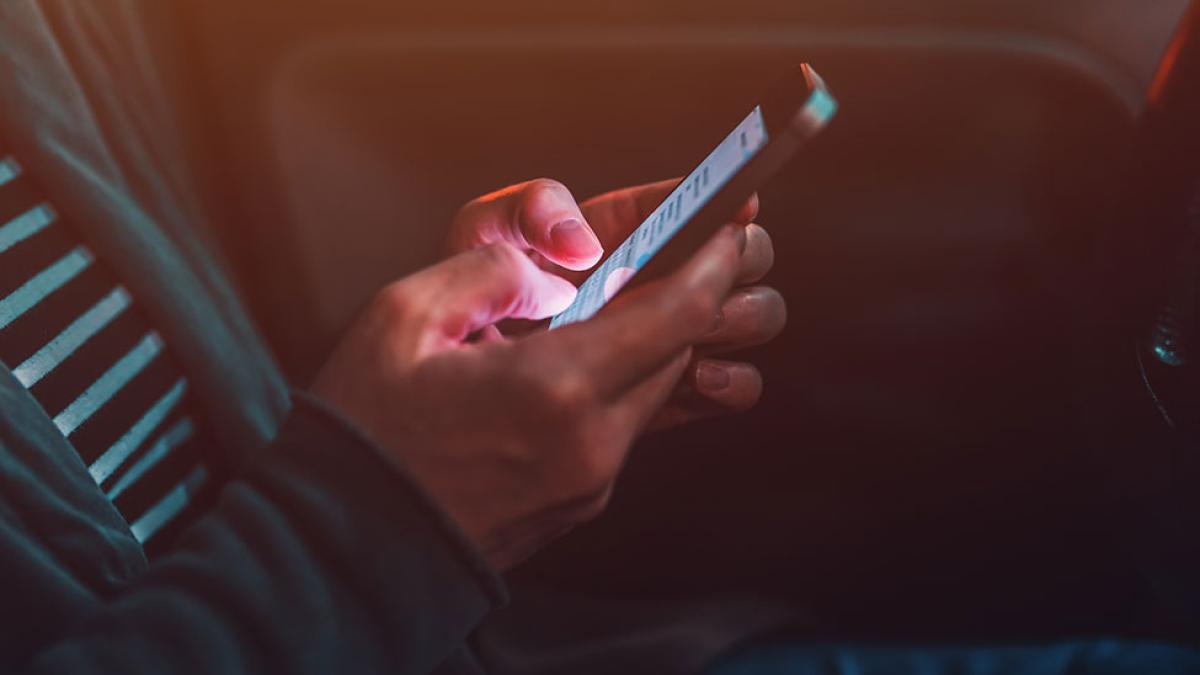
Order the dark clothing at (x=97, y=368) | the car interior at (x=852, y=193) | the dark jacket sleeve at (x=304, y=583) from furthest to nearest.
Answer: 1. the car interior at (x=852, y=193)
2. the dark clothing at (x=97, y=368)
3. the dark jacket sleeve at (x=304, y=583)

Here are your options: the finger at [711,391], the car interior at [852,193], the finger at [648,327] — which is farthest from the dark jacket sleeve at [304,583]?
the car interior at [852,193]

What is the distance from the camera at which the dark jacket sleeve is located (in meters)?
0.50

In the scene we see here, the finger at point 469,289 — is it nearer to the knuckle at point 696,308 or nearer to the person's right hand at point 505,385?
the person's right hand at point 505,385

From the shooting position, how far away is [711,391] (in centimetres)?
71

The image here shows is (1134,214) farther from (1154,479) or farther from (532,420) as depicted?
(532,420)

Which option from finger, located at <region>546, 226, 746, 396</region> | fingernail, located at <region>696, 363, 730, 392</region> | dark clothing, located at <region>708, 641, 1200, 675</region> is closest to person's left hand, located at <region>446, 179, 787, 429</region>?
fingernail, located at <region>696, 363, 730, 392</region>

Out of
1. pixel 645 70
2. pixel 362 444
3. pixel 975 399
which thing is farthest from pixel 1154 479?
pixel 362 444

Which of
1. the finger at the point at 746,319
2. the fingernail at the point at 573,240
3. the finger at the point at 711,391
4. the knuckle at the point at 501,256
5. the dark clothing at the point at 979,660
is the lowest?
the dark clothing at the point at 979,660

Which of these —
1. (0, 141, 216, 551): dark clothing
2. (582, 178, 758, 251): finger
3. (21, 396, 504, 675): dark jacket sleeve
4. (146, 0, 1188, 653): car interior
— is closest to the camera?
(21, 396, 504, 675): dark jacket sleeve

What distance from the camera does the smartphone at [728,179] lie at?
0.55 m

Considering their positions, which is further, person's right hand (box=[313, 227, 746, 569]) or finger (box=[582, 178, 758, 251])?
finger (box=[582, 178, 758, 251])

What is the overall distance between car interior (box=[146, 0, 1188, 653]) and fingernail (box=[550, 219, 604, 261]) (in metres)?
0.39

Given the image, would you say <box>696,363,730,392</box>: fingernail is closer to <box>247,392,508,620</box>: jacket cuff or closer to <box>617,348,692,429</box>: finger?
<box>617,348,692,429</box>: finger

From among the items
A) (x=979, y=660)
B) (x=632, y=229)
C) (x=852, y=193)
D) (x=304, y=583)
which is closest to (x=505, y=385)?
(x=304, y=583)
